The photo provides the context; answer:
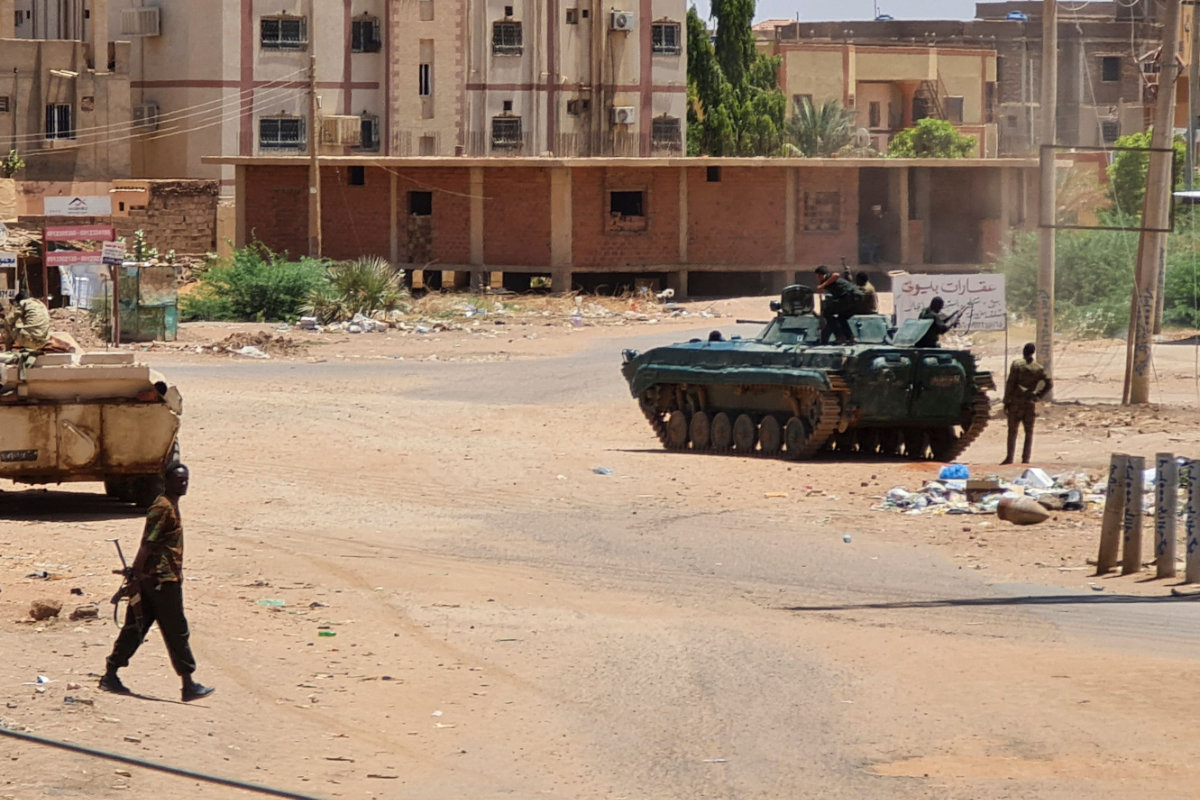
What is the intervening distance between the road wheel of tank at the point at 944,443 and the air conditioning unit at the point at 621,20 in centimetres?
4477

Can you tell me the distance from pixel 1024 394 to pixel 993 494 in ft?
10.0

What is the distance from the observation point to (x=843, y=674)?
Answer: 11.3 m

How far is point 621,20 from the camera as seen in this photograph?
66.2 meters

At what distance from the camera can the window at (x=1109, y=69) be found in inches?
3250

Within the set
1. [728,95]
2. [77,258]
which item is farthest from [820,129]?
[77,258]

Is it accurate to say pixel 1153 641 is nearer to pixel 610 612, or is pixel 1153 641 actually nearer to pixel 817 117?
pixel 610 612

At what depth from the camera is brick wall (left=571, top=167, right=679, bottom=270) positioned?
160ft

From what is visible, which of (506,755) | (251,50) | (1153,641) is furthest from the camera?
(251,50)

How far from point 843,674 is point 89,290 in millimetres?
34737

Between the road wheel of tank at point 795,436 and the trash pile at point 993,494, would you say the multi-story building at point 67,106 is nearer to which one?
the road wheel of tank at point 795,436

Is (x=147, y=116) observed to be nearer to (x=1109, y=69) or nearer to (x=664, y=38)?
(x=664, y=38)

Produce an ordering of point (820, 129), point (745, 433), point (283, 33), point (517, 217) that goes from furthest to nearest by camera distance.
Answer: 1. point (820, 129)
2. point (283, 33)
3. point (517, 217)
4. point (745, 433)

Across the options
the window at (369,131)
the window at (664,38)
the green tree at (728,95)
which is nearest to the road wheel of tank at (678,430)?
the window at (369,131)

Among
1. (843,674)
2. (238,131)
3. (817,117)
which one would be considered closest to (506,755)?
(843,674)
